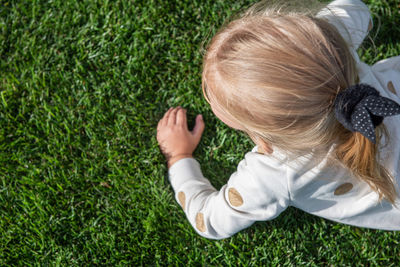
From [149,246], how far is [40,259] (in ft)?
1.98

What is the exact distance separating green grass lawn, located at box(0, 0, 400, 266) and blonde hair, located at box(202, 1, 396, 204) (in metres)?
0.93

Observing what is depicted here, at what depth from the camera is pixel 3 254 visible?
210 cm

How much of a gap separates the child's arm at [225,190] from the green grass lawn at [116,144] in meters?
0.11

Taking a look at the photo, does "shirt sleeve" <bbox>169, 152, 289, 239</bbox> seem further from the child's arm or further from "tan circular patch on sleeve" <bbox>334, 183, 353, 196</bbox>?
"tan circular patch on sleeve" <bbox>334, 183, 353, 196</bbox>

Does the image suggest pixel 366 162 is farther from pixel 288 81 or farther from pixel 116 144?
pixel 116 144

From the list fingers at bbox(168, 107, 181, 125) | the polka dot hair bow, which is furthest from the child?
fingers at bbox(168, 107, 181, 125)

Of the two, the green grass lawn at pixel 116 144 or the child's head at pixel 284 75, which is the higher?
the child's head at pixel 284 75

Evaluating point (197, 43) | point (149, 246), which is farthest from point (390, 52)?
point (149, 246)

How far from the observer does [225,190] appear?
64.3 inches

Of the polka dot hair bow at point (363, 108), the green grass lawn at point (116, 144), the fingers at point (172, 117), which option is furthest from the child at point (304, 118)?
the fingers at point (172, 117)

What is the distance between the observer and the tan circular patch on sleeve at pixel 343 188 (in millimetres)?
1422

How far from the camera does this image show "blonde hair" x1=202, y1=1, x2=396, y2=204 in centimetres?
107

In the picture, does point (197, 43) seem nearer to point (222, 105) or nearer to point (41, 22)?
point (41, 22)

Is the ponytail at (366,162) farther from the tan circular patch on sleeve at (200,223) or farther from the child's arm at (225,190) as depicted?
the tan circular patch on sleeve at (200,223)
